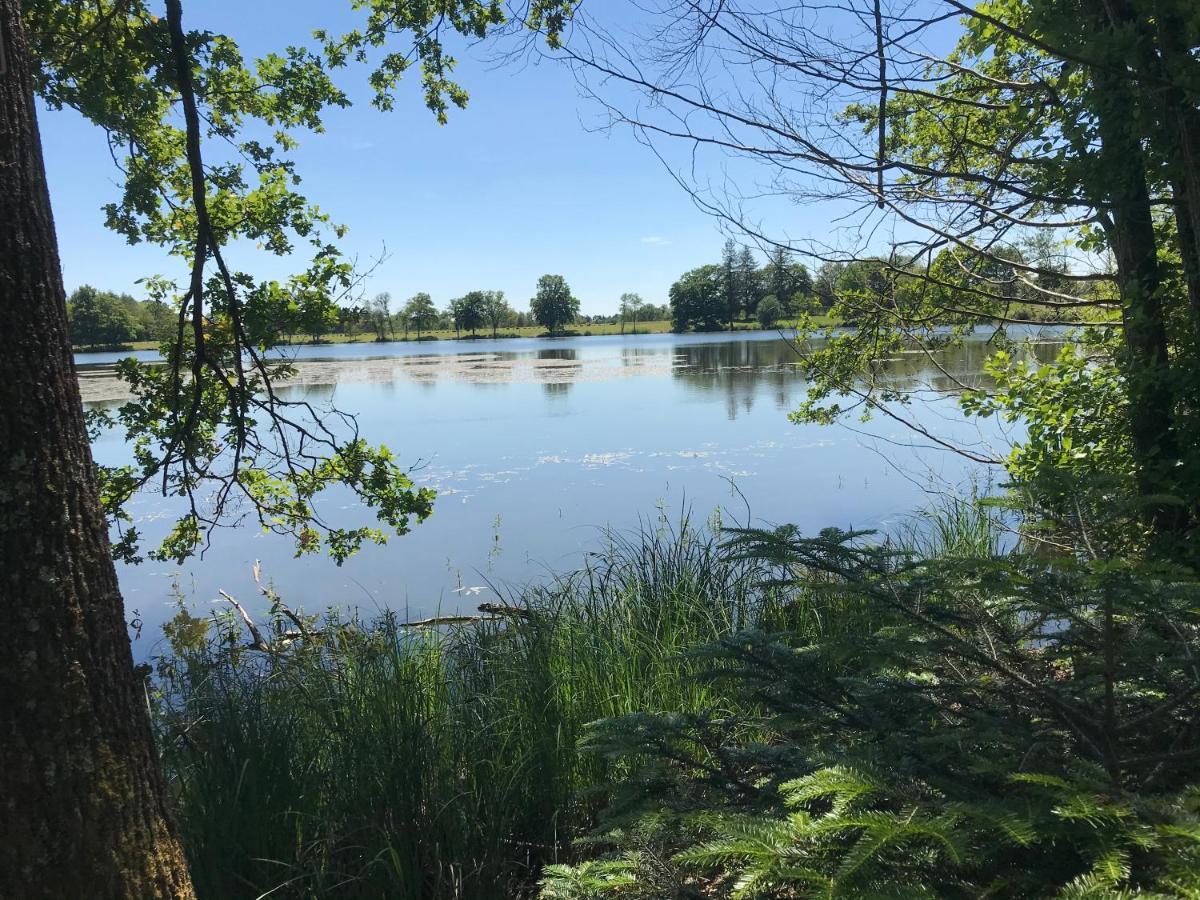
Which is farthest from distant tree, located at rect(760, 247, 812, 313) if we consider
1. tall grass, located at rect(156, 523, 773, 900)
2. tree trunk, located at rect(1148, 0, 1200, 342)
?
tall grass, located at rect(156, 523, 773, 900)

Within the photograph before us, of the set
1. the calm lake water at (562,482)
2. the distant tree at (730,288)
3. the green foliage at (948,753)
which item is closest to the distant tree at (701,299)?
the distant tree at (730,288)

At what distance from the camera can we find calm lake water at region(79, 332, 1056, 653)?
736 cm

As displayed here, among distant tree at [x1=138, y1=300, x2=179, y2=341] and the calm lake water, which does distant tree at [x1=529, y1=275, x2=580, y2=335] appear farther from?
distant tree at [x1=138, y1=300, x2=179, y2=341]

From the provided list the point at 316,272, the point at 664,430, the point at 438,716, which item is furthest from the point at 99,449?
the point at 438,716

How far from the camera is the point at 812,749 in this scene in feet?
5.50

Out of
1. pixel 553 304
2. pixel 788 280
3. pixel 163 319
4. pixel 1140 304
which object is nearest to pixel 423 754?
pixel 163 319

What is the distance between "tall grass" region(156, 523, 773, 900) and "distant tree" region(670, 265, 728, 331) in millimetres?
71424

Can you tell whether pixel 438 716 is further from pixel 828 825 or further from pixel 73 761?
pixel 828 825

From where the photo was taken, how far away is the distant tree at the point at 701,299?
76.1m

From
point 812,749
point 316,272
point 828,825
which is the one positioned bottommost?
point 812,749

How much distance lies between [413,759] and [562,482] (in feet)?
26.2

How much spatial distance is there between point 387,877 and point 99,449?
46.8 ft

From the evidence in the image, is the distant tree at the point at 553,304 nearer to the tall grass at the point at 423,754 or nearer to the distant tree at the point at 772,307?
the distant tree at the point at 772,307

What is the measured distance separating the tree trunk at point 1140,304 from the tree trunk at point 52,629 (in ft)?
12.2
